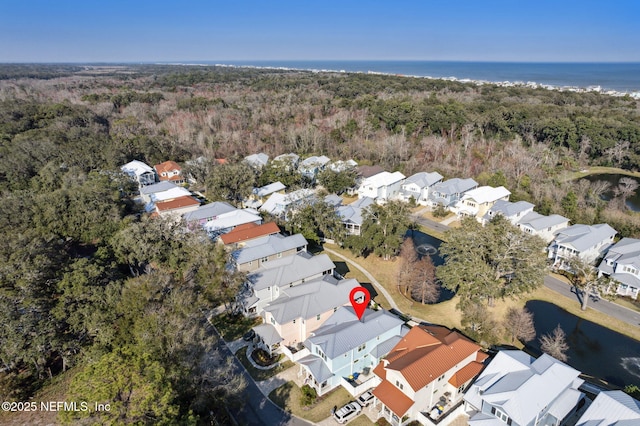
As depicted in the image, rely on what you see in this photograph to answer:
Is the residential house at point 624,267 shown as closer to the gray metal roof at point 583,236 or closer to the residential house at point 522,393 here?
the gray metal roof at point 583,236

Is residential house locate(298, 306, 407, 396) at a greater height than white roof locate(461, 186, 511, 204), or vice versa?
white roof locate(461, 186, 511, 204)

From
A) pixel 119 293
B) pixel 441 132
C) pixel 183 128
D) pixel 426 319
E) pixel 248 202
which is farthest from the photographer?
pixel 183 128

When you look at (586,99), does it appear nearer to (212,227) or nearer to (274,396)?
(212,227)

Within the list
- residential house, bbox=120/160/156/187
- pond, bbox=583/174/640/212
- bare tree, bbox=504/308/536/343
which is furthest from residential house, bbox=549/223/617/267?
residential house, bbox=120/160/156/187

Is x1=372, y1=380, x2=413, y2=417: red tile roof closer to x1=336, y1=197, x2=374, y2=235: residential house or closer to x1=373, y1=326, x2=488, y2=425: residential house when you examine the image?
x1=373, y1=326, x2=488, y2=425: residential house

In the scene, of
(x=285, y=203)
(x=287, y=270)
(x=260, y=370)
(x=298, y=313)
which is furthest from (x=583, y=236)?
(x=260, y=370)

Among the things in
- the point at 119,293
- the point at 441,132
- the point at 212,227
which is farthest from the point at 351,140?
the point at 119,293
